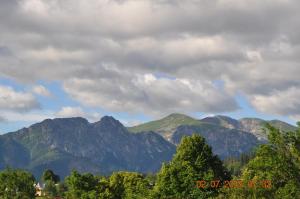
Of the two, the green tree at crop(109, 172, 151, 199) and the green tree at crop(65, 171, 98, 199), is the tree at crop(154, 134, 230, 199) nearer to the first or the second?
the green tree at crop(109, 172, 151, 199)

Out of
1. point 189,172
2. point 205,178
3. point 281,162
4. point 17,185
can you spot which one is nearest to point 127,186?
point 17,185

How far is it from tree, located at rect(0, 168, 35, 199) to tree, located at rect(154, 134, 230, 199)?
110 ft

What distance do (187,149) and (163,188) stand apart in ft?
28.1

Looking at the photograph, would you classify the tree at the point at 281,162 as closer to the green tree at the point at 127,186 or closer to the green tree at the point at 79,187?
the green tree at the point at 127,186

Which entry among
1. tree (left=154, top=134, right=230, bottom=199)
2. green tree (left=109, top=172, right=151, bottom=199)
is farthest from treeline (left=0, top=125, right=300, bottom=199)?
green tree (left=109, top=172, right=151, bottom=199)

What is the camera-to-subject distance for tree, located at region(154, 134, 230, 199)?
90.1m

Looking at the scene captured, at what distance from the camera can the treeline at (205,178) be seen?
57.3 meters

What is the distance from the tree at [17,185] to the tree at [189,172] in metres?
33.6

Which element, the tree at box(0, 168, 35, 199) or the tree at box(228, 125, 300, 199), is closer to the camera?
the tree at box(228, 125, 300, 199)

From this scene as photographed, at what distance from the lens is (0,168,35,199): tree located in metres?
111

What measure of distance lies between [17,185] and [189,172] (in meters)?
42.9

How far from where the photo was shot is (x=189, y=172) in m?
90.8

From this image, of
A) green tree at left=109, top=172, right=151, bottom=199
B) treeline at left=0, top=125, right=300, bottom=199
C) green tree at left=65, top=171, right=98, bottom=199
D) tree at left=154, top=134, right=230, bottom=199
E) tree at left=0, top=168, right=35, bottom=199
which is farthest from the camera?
tree at left=0, top=168, right=35, bottom=199

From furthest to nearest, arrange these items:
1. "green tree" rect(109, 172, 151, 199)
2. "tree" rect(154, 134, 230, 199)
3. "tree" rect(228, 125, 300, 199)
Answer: "green tree" rect(109, 172, 151, 199)
"tree" rect(154, 134, 230, 199)
"tree" rect(228, 125, 300, 199)
